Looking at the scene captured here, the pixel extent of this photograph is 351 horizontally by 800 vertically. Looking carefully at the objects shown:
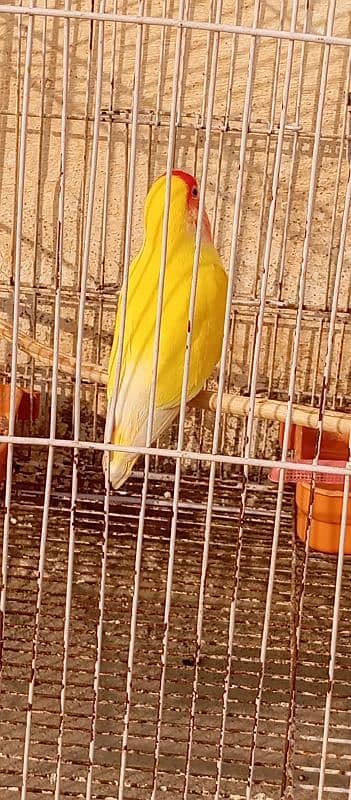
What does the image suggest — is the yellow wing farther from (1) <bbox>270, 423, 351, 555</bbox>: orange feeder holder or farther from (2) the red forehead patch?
(1) <bbox>270, 423, 351, 555</bbox>: orange feeder holder

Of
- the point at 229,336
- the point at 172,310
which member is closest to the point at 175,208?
the point at 172,310

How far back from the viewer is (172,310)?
1.57m

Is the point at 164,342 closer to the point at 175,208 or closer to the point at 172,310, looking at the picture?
the point at 172,310

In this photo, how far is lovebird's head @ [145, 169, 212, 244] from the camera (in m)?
1.58

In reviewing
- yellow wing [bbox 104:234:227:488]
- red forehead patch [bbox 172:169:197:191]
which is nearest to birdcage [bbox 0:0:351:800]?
yellow wing [bbox 104:234:227:488]

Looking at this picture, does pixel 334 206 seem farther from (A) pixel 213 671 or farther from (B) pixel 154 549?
(A) pixel 213 671

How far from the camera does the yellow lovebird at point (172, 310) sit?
59.3 inches

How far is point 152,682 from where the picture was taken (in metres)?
1.72

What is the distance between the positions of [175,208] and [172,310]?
17 cm

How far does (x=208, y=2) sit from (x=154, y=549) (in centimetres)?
125

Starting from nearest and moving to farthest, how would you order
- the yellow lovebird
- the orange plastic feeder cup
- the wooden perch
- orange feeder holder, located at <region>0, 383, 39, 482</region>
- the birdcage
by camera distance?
the wooden perch, the yellow lovebird, the birdcage, the orange plastic feeder cup, orange feeder holder, located at <region>0, 383, 39, 482</region>

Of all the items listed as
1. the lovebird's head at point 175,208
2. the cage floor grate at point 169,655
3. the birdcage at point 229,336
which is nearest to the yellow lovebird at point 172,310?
the lovebird's head at point 175,208

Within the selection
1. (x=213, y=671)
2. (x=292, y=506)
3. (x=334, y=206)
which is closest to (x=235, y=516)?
(x=292, y=506)

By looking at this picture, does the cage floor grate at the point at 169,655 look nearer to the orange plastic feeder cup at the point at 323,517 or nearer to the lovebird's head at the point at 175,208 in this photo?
the orange plastic feeder cup at the point at 323,517
